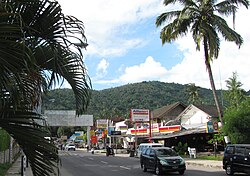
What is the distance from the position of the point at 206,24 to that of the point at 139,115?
2372 cm

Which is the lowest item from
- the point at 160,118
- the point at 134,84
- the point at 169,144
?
the point at 169,144

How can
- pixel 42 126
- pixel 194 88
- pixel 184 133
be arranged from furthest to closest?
pixel 194 88 → pixel 184 133 → pixel 42 126

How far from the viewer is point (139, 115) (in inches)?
2039

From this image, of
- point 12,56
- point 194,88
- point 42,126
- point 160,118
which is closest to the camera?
point 12,56

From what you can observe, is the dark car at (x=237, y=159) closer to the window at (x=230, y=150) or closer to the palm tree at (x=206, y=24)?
the window at (x=230, y=150)

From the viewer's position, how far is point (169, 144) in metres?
51.6

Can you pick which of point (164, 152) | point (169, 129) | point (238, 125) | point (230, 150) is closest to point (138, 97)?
point (169, 129)

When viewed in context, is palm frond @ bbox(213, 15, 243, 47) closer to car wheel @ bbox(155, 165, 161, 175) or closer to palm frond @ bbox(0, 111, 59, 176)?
car wheel @ bbox(155, 165, 161, 175)

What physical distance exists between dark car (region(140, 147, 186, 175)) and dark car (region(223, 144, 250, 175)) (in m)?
Answer: 2.55

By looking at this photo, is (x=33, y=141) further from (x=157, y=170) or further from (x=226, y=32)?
(x=226, y=32)

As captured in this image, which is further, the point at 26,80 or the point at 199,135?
the point at 199,135

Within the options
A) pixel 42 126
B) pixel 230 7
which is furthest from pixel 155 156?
pixel 42 126

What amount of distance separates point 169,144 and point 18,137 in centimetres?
4956

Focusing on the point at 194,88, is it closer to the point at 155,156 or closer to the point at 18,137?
the point at 155,156
